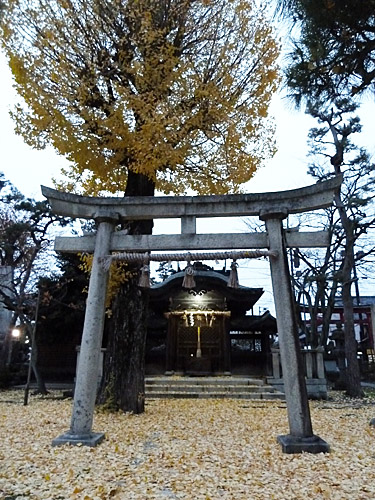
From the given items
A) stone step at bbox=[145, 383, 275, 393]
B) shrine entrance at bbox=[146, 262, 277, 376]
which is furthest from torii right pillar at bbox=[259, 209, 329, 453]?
shrine entrance at bbox=[146, 262, 277, 376]

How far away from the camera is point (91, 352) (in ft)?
17.1

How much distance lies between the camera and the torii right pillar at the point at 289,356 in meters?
4.58

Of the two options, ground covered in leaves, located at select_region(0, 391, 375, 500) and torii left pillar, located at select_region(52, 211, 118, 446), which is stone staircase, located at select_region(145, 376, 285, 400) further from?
torii left pillar, located at select_region(52, 211, 118, 446)

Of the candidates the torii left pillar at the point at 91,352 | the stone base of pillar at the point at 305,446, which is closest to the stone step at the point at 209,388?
the torii left pillar at the point at 91,352

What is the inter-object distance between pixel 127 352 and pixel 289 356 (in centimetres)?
367

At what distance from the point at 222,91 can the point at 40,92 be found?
381cm

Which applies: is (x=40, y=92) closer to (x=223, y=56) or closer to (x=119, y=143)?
(x=119, y=143)

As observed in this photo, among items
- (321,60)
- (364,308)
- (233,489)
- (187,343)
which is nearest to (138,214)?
(321,60)

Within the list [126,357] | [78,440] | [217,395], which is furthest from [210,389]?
[78,440]

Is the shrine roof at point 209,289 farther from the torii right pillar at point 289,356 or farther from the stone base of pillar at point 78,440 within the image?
the stone base of pillar at point 78,440

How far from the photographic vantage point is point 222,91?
7.52m

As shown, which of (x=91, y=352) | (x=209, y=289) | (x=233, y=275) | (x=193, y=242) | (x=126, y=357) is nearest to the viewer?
(x=91, y=352)

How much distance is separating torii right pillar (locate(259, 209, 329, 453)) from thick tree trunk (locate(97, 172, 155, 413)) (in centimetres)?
329

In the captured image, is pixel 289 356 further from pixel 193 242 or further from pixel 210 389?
pixel 210 389
